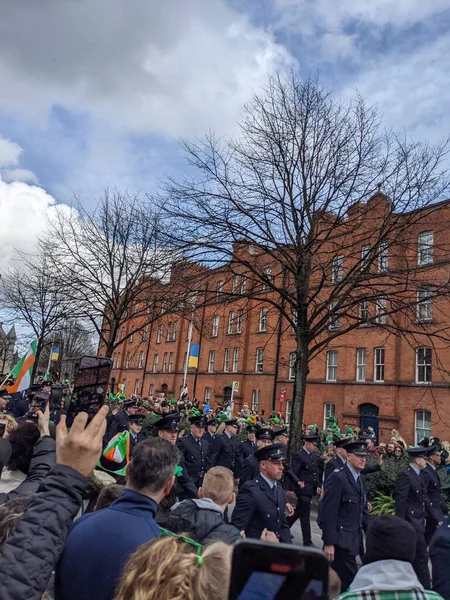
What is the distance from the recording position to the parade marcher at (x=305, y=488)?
324 inches

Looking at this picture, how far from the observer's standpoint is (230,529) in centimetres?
333

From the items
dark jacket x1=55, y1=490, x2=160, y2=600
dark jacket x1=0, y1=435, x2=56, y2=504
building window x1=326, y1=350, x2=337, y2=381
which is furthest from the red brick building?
dark jacket x1=55, y1=490, x2=160, y2=600

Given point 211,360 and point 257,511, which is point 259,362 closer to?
point 211,360

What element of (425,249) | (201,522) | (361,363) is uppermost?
(425,249)

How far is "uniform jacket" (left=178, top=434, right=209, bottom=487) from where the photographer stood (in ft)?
29.7

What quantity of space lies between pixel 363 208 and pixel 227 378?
3076 cm

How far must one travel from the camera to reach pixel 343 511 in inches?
227

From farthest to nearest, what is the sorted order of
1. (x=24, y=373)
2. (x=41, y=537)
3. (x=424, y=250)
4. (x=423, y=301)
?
(x=424, y=250) → (x=423, y=301) → (x=24, y=373) → (x=41, y=537)

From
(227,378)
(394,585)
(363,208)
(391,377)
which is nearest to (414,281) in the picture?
(363,208)

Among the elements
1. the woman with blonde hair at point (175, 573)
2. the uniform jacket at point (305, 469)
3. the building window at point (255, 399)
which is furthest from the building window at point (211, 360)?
the woman with blonde hair at point (175, 573)

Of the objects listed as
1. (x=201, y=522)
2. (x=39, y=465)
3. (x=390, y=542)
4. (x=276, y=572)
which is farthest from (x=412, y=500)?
(x=276, y=572)

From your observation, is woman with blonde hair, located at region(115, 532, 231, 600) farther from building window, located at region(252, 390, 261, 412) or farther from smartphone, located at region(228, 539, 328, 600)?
building window, located at region(252, 390, 261, 412)

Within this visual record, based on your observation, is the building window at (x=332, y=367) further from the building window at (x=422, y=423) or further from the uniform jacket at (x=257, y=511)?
the uniform jacket at (x=257, y=511)

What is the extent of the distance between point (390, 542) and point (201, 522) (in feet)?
4.53
